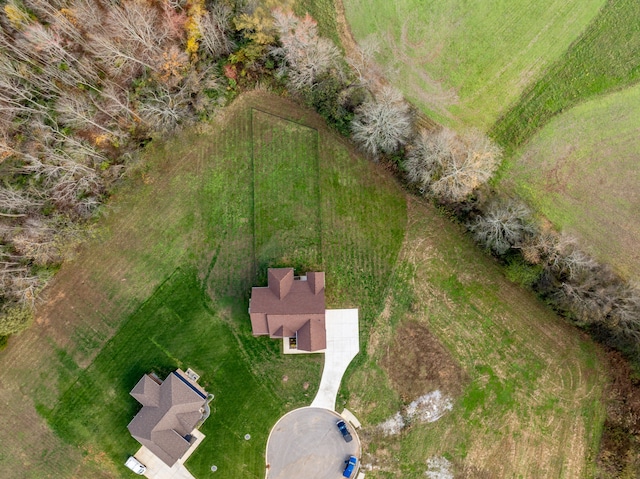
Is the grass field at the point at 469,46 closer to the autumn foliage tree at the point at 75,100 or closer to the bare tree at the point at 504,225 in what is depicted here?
the bare tree at the point at 504,225

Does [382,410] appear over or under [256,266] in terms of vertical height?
under

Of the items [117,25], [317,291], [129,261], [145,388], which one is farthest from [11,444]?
[117,25]

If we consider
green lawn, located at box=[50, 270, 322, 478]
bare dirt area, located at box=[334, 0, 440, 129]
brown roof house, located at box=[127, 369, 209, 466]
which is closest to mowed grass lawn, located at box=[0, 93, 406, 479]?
green lawn, located at box=[50, 270, 322, 478]

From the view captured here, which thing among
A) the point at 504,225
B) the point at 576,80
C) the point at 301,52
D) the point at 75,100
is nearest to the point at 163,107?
the point at 75,100

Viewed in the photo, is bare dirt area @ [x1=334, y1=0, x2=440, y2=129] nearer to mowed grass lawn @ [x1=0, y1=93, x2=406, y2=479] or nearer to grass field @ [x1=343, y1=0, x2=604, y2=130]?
grass field @ [x1=343, y1=0, x2=604, y2=130]

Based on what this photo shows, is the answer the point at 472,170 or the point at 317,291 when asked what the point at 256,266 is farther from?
the point at 472,170
